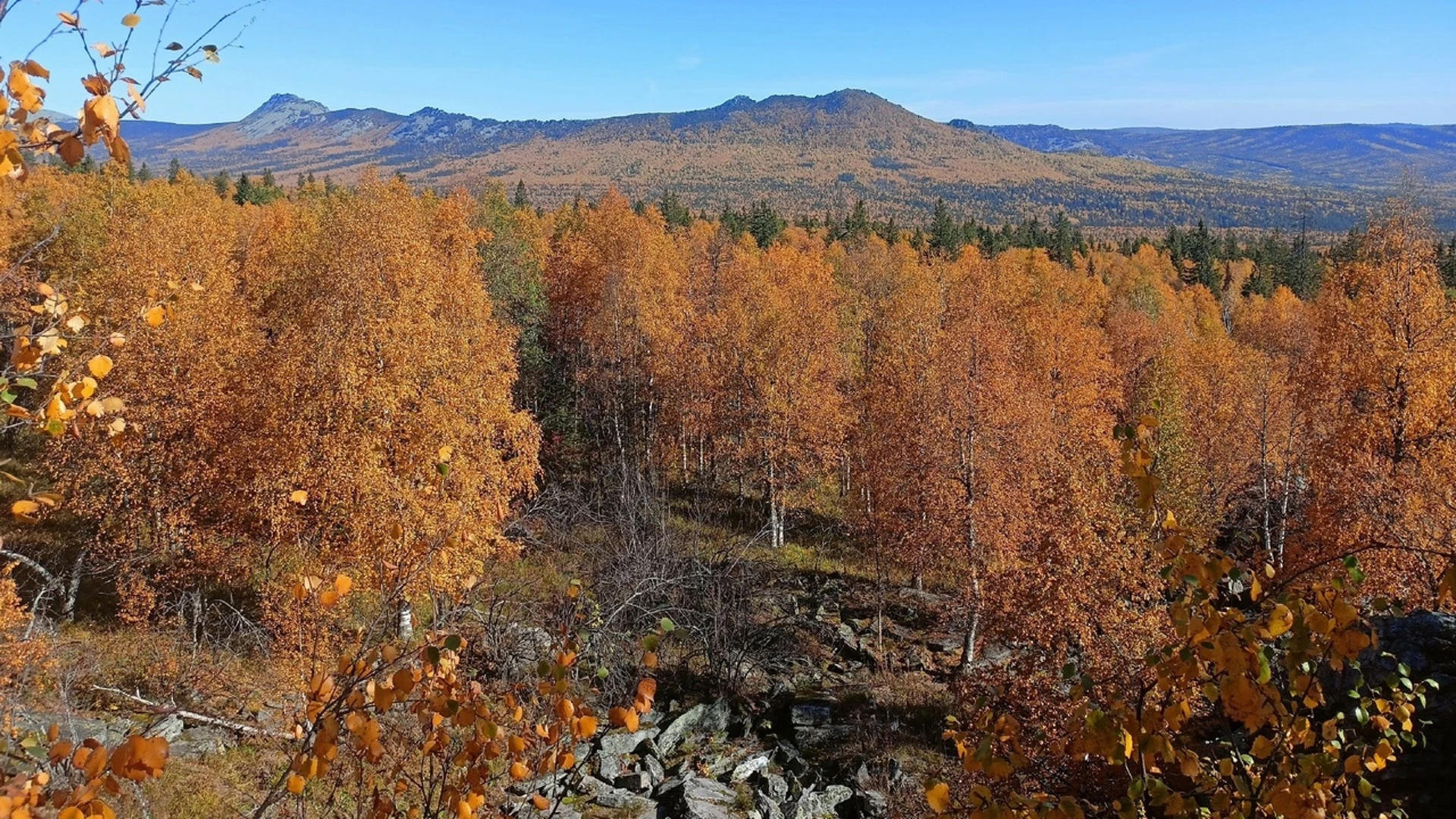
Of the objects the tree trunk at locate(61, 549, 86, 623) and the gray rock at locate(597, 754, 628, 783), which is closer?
the gray rock at locate(597, 754, 628, 783)

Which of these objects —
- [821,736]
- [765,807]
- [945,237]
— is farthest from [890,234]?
[765,807]

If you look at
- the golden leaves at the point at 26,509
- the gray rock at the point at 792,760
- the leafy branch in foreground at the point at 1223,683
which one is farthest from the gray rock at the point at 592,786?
the golden leaves at the point at 26,509

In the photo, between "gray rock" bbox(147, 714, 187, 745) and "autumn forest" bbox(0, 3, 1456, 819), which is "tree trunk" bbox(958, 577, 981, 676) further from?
"gray rock" bbox(147, 714, 187, 745)

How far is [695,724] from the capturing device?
18.0 metres

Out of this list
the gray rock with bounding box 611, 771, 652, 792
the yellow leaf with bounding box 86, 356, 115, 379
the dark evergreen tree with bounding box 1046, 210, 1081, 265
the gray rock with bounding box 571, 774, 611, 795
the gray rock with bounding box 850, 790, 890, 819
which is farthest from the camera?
the dark evergreen tree with bounding box 1046, 210, 1081, 265

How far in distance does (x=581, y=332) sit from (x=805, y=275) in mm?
13031

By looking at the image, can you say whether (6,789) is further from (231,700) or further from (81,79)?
(231,700)

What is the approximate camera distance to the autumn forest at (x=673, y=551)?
9.14 ft

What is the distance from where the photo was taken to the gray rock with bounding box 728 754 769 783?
15.6m

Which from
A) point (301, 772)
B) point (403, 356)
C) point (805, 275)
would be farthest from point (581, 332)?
point (301, 772)

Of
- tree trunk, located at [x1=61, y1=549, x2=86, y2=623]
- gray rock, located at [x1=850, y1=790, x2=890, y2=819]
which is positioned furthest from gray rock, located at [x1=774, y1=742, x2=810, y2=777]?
tree trunk, located at [x1=61, y1=549, x2=86, y2=623]

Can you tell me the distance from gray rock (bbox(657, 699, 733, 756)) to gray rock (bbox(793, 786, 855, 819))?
3541mm

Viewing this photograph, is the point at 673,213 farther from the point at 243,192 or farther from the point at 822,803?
the point at 822,803

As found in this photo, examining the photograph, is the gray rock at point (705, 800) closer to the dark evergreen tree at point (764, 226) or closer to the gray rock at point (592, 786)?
the gray rock at point (592, 786)
